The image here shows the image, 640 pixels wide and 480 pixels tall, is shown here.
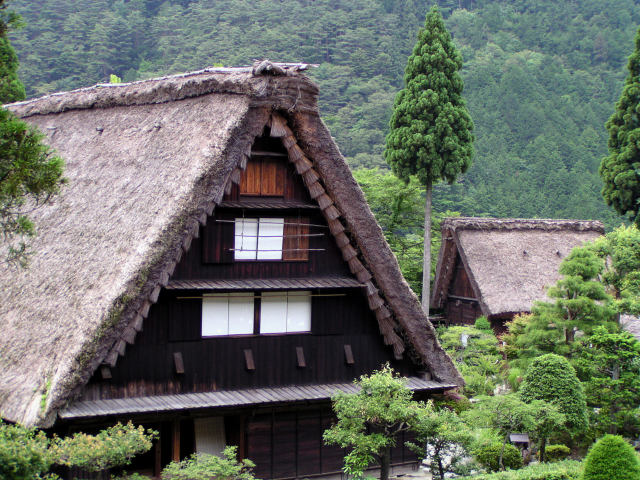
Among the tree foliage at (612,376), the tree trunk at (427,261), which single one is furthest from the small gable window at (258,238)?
the tree trunk at (427,261)

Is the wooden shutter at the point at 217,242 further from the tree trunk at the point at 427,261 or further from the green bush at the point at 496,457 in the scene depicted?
the tree trunk at the point at 427,261

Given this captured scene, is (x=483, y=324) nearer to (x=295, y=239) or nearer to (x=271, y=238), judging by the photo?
(x=295, y=239)

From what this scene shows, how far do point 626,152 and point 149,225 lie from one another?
20.1 metres

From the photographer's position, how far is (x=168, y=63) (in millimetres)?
63688

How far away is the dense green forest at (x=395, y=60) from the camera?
2341 inches

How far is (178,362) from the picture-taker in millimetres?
15328

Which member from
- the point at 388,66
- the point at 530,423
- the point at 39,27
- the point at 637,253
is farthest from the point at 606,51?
the point at 530,423

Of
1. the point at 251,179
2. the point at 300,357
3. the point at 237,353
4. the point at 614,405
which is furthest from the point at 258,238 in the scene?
the point at 614,405

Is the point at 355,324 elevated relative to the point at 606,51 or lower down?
lower down

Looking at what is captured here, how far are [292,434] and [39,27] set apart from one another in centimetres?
5735

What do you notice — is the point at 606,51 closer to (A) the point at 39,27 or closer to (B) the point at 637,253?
(A) the point at 39,27

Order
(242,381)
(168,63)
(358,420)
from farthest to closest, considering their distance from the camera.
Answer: (168,63)
(242,381)
(358,420)

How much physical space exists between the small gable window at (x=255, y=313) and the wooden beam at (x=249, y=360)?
0.36 meters

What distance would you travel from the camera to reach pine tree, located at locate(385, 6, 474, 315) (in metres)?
34.1
